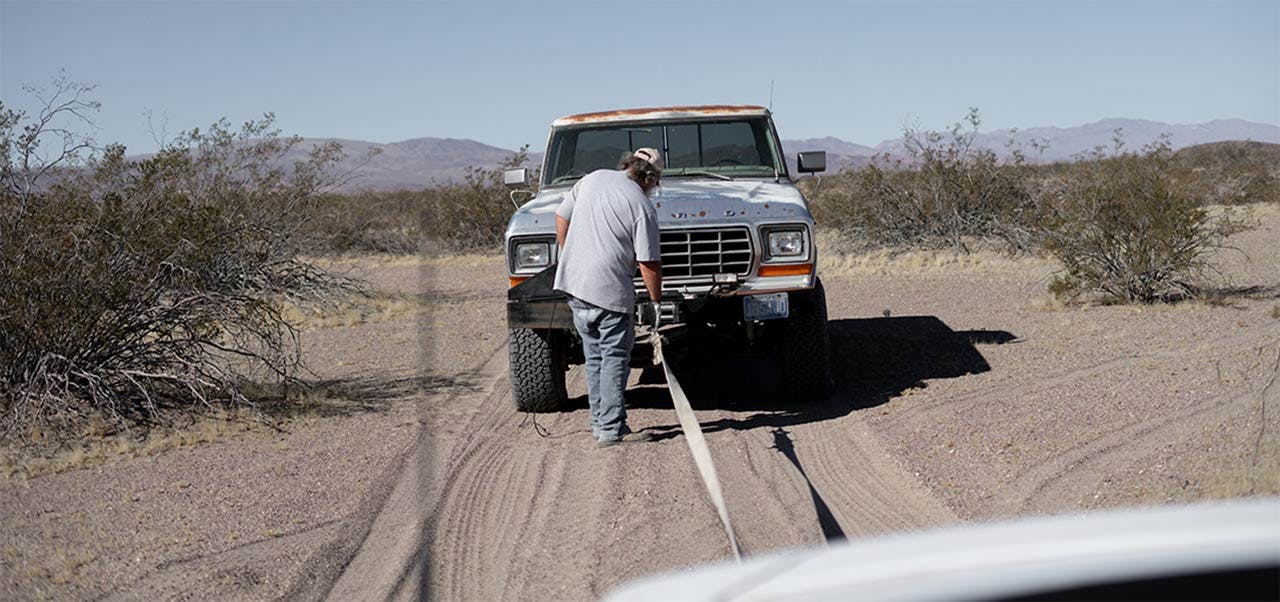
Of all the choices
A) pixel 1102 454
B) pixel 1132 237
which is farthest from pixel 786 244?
pixel 1132 237

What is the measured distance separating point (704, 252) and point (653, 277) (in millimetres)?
856

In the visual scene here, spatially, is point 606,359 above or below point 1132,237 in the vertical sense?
below

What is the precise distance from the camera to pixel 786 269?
786cm

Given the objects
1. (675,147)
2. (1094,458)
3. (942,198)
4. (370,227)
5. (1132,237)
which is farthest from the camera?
(370,227)

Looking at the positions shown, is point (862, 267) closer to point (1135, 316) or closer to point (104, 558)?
point (1135, 316)

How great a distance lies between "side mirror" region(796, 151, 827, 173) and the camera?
909 cm

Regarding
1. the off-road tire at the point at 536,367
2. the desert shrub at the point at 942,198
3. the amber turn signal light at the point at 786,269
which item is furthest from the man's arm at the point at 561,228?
the desert shrub at the point at 942,198

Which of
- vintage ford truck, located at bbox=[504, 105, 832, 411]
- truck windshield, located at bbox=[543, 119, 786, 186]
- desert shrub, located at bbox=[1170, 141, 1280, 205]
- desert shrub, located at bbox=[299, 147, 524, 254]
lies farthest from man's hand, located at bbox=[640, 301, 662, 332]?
desert shrub, located at bbox=[299, 147, 524, 254]

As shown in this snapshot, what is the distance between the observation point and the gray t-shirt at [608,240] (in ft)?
22.7

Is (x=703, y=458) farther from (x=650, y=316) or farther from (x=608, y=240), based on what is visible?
(x=650, y=316)

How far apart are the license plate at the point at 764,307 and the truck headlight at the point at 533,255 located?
1.24 meters

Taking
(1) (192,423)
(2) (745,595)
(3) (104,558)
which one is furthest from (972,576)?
(1) (192,423)

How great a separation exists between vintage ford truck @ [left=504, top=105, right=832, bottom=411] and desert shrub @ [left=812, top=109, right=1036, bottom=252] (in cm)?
1371

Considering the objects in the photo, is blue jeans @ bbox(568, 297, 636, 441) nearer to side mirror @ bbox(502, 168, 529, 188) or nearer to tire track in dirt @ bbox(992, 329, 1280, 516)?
side mirror @ bbox(502, 168, 529, 188)
